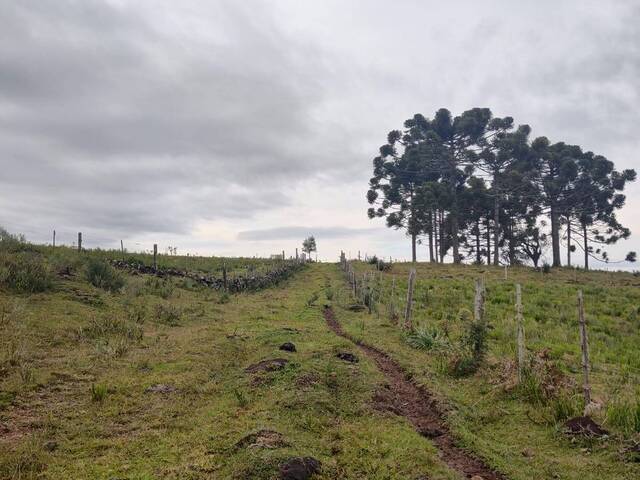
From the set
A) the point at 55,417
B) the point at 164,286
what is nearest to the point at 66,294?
the point at 164,286

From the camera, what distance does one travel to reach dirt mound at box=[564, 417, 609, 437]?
23.3ft

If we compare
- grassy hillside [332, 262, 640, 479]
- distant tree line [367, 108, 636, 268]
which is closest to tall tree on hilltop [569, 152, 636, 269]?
distant tree line [367, 108, 636, 268]

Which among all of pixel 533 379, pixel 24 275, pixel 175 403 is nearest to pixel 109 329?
pixel 24 275

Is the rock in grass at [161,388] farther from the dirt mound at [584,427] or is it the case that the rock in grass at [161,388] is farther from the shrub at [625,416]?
the shrub at [625,416]

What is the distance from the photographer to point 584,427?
727cm

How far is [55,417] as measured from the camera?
7305 mm

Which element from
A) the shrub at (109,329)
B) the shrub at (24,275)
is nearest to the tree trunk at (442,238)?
the shrub at (24,275)

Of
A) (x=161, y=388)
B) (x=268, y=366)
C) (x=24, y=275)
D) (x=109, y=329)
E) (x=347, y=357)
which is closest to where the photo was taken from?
(x=161, y=388)

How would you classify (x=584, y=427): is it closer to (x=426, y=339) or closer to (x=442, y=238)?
(x=426, y=339)

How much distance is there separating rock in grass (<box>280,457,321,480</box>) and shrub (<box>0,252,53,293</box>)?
521 inches

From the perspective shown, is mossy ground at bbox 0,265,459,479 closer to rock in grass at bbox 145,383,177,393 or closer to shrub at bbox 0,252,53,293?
rock in grass at bbox 145,383,177,393

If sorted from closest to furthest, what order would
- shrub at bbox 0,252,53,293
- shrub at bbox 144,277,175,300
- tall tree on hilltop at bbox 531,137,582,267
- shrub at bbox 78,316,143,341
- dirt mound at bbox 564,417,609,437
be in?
dirt mound at bbox 564,417,609,437, shrub at bbox 78,316,143,341, shrub at bbox 0,252,53,293, shrub at bbox 144,277,175,300, tall tree on hilltop at bbox 531,137,582,267

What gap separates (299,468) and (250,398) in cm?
290

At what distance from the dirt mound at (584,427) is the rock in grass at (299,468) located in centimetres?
430
